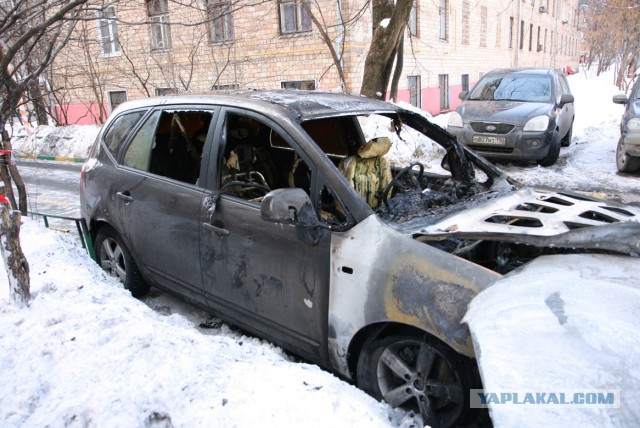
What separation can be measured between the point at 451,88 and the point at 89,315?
19.4 metres

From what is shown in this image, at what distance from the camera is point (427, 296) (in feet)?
7.27

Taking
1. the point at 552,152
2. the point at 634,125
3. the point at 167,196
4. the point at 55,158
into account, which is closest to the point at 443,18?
the point at 552,152

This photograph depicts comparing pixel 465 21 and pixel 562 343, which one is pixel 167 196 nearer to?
pixel 562 343

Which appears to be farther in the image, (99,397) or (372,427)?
(99,397)

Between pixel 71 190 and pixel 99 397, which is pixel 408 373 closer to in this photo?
pixel 99 397

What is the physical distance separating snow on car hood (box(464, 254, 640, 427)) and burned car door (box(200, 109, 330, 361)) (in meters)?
0.94

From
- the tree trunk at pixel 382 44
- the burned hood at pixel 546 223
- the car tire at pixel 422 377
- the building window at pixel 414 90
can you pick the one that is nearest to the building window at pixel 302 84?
the building window at pixel 414 90

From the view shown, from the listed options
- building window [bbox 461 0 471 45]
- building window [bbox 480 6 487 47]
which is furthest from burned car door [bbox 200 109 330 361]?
building window [bbox 480 6 487 47]

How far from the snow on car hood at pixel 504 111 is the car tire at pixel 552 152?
51 centimetres

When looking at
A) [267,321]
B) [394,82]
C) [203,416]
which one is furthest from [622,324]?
[394,82]

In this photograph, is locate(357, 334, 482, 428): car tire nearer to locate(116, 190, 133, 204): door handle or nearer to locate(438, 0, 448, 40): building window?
locate(116, 190, 133, 204): door handle

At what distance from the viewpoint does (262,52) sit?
14672mm

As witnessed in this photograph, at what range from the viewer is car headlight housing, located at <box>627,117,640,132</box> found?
7.67 metres

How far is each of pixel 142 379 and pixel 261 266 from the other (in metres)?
0.92
